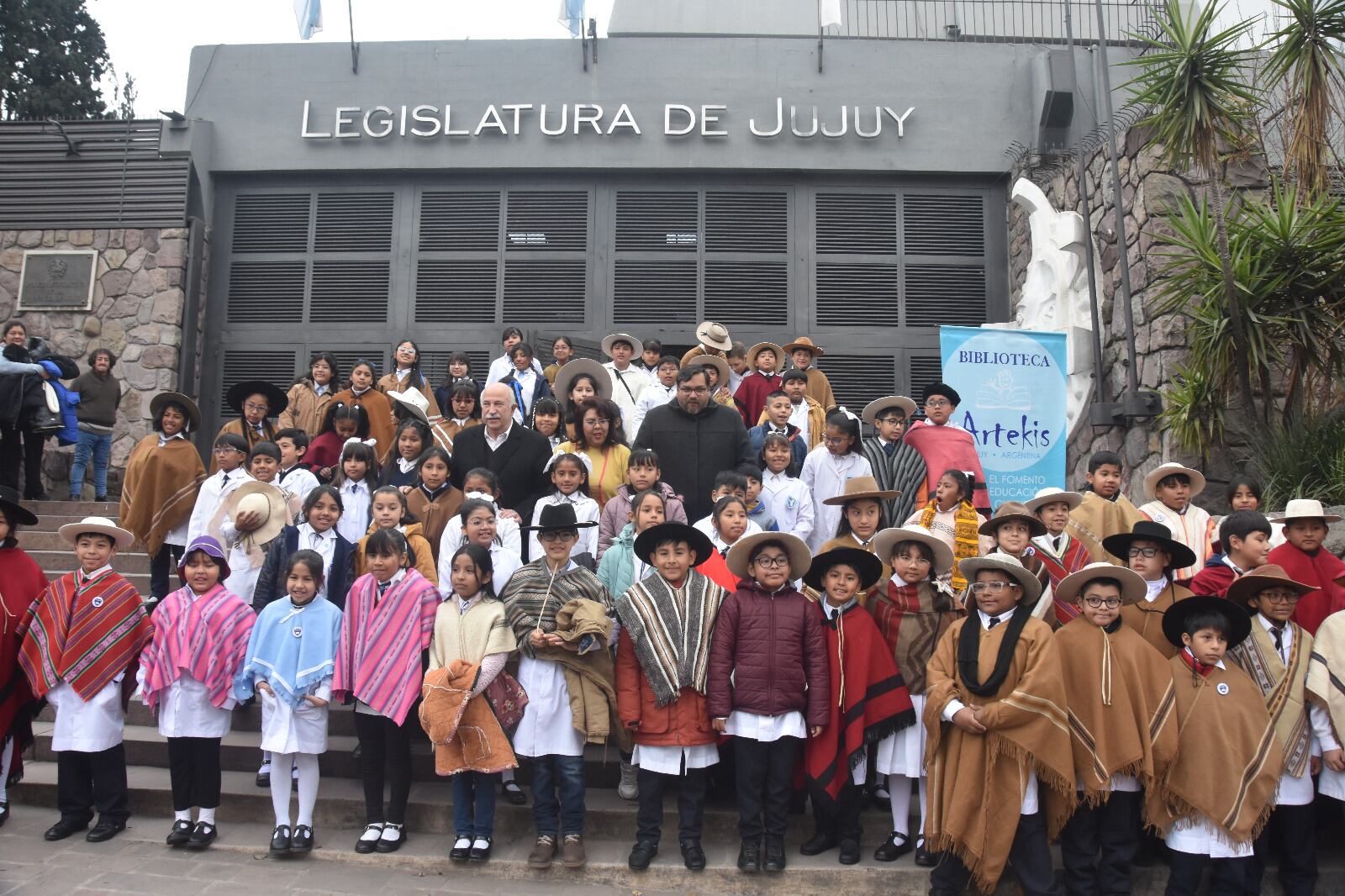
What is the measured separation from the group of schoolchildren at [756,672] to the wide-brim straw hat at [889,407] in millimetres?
1439

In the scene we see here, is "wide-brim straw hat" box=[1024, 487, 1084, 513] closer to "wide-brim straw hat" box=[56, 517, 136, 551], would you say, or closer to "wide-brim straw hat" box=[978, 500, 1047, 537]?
"wide-brim straw hat" box=[978, 500, 1047, 537]

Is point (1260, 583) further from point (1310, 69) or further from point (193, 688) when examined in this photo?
point (193, 688)

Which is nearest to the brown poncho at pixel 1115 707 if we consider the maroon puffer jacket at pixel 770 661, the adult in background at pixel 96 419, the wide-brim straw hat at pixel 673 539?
the maroon puffer jacket at pixel 770 661

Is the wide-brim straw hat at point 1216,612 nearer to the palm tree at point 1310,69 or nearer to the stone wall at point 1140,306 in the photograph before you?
the stone wall at point 1140,306

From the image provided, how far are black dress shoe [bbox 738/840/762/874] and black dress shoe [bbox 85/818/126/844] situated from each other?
3248mm

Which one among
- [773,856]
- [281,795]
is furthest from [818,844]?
[281,795]

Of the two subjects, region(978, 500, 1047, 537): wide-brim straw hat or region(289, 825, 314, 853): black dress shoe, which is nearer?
region(289, 825, 314, 853): black dress shoe

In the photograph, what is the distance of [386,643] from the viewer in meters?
5.48

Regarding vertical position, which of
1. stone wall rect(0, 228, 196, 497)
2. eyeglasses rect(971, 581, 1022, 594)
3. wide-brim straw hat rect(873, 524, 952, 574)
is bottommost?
eyeglasses rect(971, 581, 1022, 594)

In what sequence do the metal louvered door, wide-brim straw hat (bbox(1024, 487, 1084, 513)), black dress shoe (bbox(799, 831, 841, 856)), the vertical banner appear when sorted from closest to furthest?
black dress shoe (bbox(799, 831, 841, 856)) < wide-brim straw hat (bbox(1024, 487, 1084, 513)) < the vertical banner < the metal louvered door

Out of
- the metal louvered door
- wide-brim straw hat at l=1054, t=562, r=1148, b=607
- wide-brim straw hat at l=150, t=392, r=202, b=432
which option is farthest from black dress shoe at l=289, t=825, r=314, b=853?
the metal louvered door

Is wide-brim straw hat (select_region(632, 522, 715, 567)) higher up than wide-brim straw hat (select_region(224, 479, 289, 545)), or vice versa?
wide-brim straw hat (select_region(224, 479, 289, 545))

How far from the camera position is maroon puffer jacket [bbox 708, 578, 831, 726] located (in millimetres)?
5145

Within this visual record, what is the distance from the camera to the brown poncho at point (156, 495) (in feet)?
24.2
